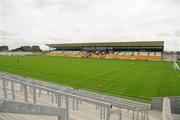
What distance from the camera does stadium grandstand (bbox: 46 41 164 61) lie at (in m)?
60.6

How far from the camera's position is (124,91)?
43.7ft

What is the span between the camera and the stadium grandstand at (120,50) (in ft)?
199

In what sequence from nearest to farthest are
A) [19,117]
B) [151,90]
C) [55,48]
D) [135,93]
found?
[19,117] → [135,93] → [151,90] → [55,48]

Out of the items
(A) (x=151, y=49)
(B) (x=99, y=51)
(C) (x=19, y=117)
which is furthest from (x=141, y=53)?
(C) (x=19, y=117)

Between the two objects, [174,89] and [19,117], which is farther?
[174,89]

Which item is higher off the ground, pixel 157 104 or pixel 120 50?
pixel 120 50

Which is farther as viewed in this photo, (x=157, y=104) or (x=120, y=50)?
(x=120, y=50)

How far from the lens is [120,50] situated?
71625 mm

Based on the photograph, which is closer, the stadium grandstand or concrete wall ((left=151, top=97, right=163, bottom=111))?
concrete wall ((left=151, top=97, right=163, bottom=111))

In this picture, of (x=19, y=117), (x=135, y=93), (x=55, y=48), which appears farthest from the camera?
(x=55, y=48)

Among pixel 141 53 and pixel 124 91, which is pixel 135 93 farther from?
pixel 141 53

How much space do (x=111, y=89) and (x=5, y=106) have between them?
1256 cm

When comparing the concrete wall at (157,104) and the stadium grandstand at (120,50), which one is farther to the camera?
the stadium grandstand at (120,50)

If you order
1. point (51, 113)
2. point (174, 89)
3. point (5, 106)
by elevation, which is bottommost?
point (174, 89)
